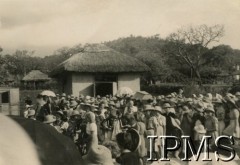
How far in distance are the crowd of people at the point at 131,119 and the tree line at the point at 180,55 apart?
0.11 m

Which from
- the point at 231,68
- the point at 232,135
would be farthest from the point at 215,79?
the point at 232,135

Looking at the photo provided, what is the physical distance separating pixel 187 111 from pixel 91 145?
20.1 inches

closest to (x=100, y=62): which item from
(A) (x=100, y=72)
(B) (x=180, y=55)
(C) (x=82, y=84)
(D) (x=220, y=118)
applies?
(A) (x=100, y=72)

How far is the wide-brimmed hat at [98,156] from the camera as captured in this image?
5.89 feet

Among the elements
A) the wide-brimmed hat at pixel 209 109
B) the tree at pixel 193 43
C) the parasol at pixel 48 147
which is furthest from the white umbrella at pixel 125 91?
the parasol at pixel 48 147

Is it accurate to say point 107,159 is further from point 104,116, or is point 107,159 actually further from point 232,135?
point 232,135

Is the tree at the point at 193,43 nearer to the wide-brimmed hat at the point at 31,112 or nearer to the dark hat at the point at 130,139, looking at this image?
the dark hat at the point at 130,139

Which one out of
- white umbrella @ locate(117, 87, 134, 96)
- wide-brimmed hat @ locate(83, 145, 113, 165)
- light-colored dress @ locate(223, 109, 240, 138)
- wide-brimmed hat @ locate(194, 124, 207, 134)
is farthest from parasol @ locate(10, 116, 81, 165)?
light-colored dress @ locate(223, 109, 240, 138)

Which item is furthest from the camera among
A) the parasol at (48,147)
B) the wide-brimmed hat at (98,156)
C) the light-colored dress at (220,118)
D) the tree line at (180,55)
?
the light-colored dress at (220,118)

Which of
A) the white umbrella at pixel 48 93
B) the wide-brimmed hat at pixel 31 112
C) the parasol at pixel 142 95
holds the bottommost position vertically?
the wide-brimmed hat at pixel 31 112

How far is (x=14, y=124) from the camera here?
1.43 metres

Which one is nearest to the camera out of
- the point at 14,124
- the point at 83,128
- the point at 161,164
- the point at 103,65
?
the point at 14,124

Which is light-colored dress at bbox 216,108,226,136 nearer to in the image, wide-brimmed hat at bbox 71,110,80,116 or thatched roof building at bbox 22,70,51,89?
wide-brimmed hat at bbox 71,110,80,116

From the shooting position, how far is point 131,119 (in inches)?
77.1
